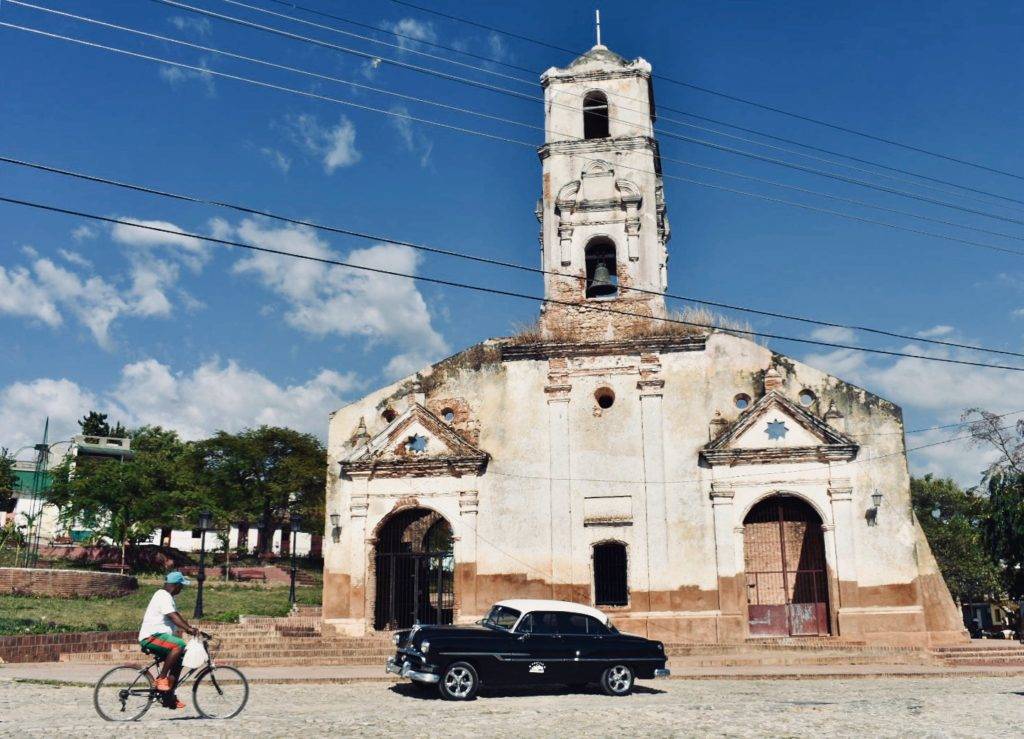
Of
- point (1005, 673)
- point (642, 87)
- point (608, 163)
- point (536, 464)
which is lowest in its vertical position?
point (1005, 673)

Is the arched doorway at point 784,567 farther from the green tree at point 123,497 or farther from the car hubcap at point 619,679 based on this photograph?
the green tree at point 123,497

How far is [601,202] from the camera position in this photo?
25078 mm

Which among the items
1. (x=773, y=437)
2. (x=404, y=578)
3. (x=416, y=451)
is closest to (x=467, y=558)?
(x=404, y=578)

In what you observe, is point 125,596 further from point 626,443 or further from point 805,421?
point 805,421

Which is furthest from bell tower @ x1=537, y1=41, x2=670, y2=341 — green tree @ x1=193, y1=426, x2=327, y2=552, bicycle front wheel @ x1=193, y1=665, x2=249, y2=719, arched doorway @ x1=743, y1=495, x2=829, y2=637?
green tree @ x1=193, y1=426, x2=327, y2=552

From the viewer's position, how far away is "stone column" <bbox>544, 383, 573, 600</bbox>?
22.6m

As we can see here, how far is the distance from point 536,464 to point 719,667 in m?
6.83

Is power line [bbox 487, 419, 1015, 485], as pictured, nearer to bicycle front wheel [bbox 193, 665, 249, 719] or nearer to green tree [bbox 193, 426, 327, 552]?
bicycle front wheel [bbox 193, 665, 249, 719]

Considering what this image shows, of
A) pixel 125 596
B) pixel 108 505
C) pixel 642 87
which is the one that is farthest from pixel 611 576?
pixel 108 505

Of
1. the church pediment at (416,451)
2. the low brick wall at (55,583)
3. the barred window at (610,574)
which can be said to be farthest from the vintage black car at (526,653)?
the low brick wall at (55,583)

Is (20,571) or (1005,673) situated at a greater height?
(20,571)

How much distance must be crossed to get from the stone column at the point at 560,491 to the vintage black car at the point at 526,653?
7136 mm

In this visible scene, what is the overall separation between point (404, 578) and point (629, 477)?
6.84 metres

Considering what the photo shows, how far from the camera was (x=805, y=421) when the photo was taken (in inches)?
886
